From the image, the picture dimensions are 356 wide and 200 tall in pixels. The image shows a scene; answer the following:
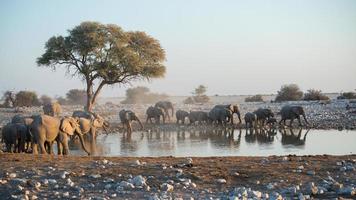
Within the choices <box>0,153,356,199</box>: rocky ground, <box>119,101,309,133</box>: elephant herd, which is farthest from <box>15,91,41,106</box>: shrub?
<box>0,153,356,199</box>: rocky ground

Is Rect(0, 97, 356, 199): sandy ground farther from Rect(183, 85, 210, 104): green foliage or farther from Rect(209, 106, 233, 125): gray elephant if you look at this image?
Rect(183, 85, 210, 104): green foliage

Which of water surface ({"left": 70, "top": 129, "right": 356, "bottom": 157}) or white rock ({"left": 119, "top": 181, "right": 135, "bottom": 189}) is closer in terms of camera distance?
white rock ({"left": 119, "top": 181, "right": 135, "bottom": 189})

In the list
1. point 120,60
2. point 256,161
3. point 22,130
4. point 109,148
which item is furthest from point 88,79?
point 256,161

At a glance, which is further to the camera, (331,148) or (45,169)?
(331,148)

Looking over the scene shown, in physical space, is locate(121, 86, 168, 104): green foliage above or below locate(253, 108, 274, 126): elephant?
above

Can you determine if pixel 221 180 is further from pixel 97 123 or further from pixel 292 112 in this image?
pixel 292 112

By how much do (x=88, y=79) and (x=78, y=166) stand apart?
28127 millimetres

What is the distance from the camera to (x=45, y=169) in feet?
36.0

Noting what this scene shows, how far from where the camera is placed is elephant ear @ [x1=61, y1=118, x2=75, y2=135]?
59.4 ft

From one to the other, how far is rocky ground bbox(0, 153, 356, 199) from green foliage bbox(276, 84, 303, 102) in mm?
47518

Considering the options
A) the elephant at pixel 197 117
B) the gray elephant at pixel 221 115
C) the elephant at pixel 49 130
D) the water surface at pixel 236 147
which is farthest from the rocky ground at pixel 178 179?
the elephant at pixel 197 117

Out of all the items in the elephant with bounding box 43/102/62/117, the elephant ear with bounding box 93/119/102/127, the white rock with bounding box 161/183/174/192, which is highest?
the elephant with bounding box 43/102/62/117

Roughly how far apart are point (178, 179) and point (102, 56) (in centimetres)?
3007

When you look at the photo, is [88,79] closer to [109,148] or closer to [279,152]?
[109,148]
